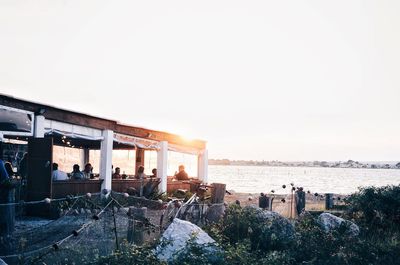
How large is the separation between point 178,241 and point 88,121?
8.00m

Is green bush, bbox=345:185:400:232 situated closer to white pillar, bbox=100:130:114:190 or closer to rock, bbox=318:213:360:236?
rock, bbox=318:213:360:236

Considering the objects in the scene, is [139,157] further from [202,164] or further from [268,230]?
[268,230]

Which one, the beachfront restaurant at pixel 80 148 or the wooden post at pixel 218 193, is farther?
the wooden post at pixel 218 193

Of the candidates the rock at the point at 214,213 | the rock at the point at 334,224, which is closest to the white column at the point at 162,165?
the rock at the point at 214,213

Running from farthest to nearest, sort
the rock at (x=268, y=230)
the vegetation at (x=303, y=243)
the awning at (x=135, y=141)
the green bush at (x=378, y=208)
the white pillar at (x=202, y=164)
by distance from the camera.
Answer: the white pillar at (x=202, y=164)
the awning at (x=135, y=141)
the green bush at (x=378, y=208)
the rock at (x=268, y=230)
the vegetation at (x=303, y=243)

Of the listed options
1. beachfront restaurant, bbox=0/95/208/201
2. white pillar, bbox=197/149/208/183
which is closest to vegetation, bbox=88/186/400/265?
beachfront restaurant, bbox=0/95/208/201

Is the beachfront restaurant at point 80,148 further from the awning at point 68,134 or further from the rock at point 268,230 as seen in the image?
the rock at point 268,230

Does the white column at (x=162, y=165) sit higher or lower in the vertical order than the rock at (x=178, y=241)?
higher

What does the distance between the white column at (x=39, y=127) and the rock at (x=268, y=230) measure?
21.6ft

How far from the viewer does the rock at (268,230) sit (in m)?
10.2

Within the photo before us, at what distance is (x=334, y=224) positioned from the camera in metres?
12.4

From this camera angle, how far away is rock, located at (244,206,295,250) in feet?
33.3

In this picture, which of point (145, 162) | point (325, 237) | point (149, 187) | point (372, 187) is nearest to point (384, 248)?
point (325, 237)

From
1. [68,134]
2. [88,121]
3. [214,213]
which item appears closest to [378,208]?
[214,213]
